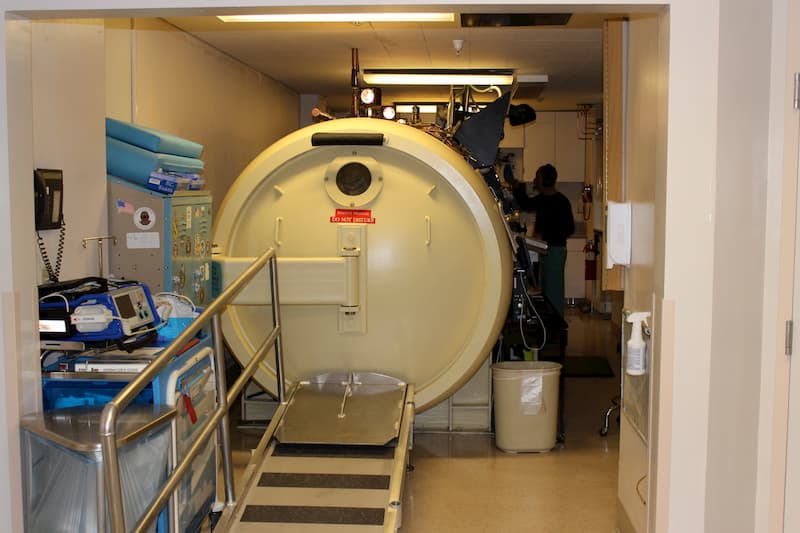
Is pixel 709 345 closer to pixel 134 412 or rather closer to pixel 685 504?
pixel 685 504

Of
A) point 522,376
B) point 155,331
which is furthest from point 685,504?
point 522,376

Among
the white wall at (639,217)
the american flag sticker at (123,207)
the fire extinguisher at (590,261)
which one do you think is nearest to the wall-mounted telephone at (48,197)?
the american flag sticker at (123,207)

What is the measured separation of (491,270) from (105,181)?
2.17 meters

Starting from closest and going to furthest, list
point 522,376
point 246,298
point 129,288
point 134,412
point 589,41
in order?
point 134,412
point 129,288
point 246,298
point 522,376
point 589,41

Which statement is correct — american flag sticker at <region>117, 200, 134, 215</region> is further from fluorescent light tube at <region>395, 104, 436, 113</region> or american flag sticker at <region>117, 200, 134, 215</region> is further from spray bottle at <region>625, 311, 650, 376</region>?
fluorescent light tube at <region>395, 104, 436, 113</region>

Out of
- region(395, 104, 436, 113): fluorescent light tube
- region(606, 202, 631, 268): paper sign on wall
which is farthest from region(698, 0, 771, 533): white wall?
region(395, 104, 436, 113): fluorescent light tube

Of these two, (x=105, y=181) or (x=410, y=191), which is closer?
(x=105, y=181)

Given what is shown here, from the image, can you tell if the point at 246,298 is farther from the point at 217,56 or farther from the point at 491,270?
the point at 217,56

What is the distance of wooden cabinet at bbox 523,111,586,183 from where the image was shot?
36.3 ft

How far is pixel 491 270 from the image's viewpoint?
4988mm

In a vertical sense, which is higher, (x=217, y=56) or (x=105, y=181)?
(x=217, y=56)

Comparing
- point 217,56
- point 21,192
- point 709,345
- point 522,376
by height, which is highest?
point 217,56

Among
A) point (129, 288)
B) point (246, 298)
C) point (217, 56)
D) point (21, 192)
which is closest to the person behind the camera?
point (21, 192)

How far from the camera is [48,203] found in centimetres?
335
